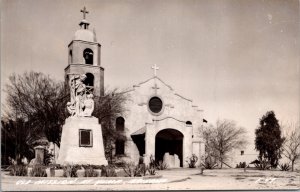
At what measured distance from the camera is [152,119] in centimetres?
2791

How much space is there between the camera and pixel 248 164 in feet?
82.0

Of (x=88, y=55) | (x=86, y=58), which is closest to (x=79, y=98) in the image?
(x=88, y=55)

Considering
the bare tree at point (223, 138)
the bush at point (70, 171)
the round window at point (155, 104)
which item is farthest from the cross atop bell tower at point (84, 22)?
the bare tree at point (223, 138)

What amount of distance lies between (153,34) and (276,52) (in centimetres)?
580

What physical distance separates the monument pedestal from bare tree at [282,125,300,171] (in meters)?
8.97

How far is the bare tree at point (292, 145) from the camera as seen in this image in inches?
818

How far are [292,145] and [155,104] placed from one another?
10.1m

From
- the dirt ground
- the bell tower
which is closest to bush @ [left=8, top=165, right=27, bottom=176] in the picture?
the dirt ground

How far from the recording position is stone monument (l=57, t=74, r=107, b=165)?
17984 millimetres

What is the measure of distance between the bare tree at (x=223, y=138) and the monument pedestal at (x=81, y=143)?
7.98m

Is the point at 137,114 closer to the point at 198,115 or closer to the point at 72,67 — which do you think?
the point at 198,115

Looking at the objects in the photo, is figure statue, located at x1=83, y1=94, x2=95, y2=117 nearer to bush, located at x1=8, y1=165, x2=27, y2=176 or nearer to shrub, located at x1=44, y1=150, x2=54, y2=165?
bush, located at x1=8, y1=165, x2=27, y2=176

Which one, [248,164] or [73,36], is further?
[248,164]

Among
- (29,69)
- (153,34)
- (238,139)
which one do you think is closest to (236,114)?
(238,139)
